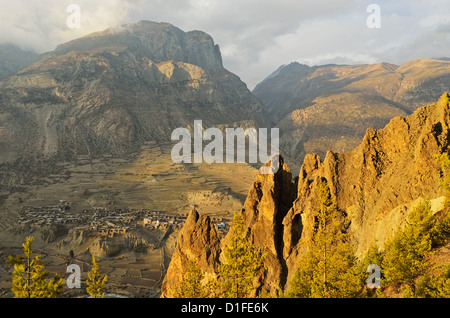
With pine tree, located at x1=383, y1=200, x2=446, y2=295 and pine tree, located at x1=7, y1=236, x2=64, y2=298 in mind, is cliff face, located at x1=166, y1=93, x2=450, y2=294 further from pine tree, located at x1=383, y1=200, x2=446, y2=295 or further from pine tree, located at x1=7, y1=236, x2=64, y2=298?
pine tree, located at x1=7, y1=236, x2=64, y2=298

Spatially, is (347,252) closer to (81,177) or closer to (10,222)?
(10,222)

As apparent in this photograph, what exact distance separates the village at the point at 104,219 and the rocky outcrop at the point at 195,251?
46.7m

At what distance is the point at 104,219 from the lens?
94500mm

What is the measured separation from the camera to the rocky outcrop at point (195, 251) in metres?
29.5

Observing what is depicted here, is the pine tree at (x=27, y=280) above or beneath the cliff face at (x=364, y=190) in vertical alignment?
beneath

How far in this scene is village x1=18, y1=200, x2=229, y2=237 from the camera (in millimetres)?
83850

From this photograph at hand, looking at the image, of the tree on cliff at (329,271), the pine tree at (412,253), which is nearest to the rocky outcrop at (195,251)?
the tree on cliff at (329,271)

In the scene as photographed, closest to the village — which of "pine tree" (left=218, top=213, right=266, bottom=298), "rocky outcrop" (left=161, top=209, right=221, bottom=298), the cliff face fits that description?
"rocky outcrop" (left=161, top=209, right=221, bottom=298)

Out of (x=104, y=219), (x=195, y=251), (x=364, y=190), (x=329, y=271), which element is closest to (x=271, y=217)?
(x=195, y=251)

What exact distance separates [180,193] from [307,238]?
339ft

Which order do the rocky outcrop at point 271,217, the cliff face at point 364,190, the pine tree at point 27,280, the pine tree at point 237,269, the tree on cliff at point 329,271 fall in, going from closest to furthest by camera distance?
the pine tree at point 27,280 → the pine tree at point 237,269 → the tree on cliff at point 329,271 → the cliff face at point 364,190 → the rocky outcrop at point 271,217

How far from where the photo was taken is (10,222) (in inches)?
3627

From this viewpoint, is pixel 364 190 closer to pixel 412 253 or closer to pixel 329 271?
pixel 412 253

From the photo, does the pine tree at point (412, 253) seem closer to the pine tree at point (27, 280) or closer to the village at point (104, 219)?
the pine tree at point (27, 280)
